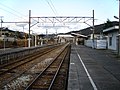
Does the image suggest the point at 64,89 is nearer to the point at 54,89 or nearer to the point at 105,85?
the point at 54,89

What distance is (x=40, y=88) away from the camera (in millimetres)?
11000

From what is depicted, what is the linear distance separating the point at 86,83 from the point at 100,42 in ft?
135

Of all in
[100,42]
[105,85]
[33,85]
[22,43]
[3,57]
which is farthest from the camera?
[22,43]

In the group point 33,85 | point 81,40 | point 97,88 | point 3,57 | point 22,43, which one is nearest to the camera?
point 97,88

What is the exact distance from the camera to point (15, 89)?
10719mm

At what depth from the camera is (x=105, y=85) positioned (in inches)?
427

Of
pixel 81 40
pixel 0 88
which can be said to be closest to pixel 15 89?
pixel 0 88

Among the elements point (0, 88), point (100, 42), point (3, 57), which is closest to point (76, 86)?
point (0, 88)

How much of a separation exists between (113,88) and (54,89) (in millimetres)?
2478

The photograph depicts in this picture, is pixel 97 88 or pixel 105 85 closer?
pixel 97 88

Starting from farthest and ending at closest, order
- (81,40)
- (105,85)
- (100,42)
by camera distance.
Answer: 1. (81,40)
2. (100,42)
3. (105,85)

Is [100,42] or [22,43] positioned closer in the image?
[100,42]

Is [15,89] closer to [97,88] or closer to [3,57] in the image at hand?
[97,88]

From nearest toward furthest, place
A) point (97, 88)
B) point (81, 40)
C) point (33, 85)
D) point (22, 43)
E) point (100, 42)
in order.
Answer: point (97, 88), point (33, 85), point (100, 42), point (22, 43), point (81, 40)
